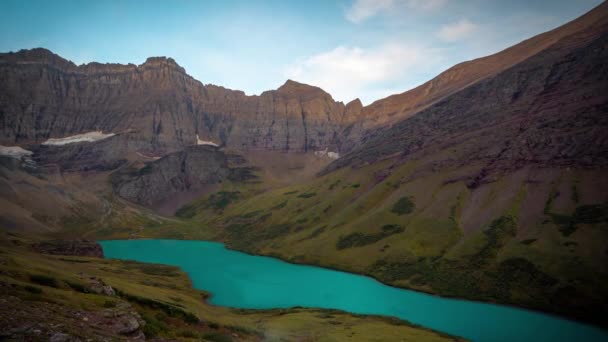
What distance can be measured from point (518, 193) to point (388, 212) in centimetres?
5588

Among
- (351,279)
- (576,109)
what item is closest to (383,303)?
(351,279)

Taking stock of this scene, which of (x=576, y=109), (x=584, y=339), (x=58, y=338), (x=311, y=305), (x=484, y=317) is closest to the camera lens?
(x=58, y=338)

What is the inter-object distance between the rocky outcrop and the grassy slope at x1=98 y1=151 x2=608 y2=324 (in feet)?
265

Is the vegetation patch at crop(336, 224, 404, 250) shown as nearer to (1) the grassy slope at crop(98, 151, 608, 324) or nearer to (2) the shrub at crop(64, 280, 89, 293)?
(1) the grassy slope at crop(98, 151, 608, 324)

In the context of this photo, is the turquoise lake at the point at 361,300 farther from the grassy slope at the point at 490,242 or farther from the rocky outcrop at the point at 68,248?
the rocky outcrop at the point at 68,248

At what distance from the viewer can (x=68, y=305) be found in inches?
1232

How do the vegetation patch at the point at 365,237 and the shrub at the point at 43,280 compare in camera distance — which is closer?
the shrub at the point at 43,280

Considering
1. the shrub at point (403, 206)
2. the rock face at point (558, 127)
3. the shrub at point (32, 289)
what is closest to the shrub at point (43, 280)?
the shrub at point (32, 289)

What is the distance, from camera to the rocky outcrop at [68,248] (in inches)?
4574


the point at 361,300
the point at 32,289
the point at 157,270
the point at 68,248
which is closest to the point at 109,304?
the point at 32,289

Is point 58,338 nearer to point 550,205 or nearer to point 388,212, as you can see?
point 550,205

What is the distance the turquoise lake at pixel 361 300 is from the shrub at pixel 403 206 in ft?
158

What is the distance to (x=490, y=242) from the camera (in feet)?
409

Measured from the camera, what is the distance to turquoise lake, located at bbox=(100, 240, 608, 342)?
255 ft
